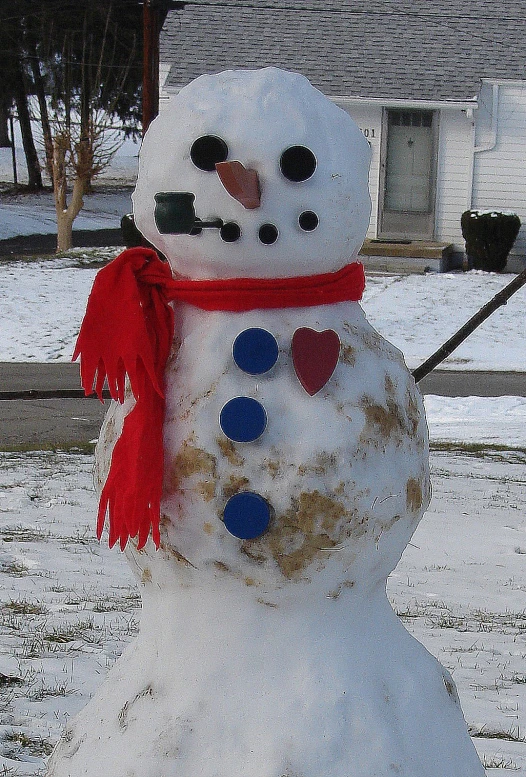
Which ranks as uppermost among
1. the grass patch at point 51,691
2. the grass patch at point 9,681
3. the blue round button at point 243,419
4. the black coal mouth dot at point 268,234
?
the black coal mouth dot at point 268,234

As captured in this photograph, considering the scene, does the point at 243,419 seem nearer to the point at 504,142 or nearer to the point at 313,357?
the point at 313,357

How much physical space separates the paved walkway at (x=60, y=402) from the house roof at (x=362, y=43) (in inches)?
360

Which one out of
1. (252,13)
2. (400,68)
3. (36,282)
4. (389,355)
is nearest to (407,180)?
(400,68)

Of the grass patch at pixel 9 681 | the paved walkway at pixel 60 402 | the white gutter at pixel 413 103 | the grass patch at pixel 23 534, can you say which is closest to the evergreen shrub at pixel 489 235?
the white gutter at pixel 413 103

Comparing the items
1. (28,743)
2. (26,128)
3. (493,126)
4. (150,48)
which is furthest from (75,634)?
(26,128)

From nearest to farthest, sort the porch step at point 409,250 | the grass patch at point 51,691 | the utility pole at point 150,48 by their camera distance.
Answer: the grass patch at point 51,691 → the utility pole at point 150,48 → the porch step at point 409,250

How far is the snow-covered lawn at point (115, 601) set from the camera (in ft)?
14.3

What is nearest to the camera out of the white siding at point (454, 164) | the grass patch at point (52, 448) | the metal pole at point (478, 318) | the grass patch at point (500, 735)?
the metal pole at point (478, 318)

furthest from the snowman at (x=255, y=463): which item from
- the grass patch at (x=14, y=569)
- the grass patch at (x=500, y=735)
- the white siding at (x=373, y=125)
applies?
the white siding at (x=373, y=125)

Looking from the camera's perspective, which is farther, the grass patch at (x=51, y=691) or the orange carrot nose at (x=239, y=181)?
the grass patch at (x=51, y=691)

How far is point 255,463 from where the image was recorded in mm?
2373

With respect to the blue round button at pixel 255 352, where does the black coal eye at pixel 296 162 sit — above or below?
above

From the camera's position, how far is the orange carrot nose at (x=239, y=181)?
2375 millimetres

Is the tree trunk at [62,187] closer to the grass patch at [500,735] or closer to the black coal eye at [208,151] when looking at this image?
the grass patch at [500,735]
